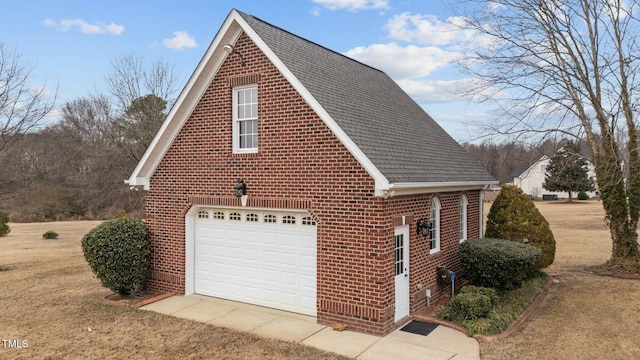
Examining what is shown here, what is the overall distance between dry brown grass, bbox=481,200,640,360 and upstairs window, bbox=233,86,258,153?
6826 mm

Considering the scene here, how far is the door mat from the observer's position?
878cm

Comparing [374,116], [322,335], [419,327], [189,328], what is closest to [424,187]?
[374,116]

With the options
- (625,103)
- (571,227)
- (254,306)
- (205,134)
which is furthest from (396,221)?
(571,227)

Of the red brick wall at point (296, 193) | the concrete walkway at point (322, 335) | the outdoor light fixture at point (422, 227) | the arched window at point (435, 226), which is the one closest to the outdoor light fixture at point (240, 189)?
the red brick wall at point (296, 193)

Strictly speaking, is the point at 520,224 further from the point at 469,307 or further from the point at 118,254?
the point at 118,254

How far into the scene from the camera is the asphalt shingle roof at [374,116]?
373 inches

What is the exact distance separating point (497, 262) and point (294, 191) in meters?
5.63

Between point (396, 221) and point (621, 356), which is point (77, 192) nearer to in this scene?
point (396, 221)

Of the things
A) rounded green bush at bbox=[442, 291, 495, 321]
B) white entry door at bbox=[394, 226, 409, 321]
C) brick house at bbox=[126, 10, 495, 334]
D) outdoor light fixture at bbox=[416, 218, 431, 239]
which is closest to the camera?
brick house at bbox=[126, 10, 495, 334]

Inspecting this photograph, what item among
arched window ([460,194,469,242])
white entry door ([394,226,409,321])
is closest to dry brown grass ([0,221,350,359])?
white entry door ([394,226,409,321])

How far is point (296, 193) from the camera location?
9.73 m

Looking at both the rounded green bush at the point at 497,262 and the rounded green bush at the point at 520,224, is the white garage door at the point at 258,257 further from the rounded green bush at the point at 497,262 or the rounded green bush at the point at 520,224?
the rounded green bush at the point at 520,224

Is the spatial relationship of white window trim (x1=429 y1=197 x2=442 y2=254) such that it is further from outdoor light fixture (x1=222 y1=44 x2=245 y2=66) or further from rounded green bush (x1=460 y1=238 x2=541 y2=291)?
outdoor light fixture (x1=222 y1=44 x2=245 y2=66)

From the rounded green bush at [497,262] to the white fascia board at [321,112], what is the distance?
14.8ft
